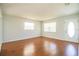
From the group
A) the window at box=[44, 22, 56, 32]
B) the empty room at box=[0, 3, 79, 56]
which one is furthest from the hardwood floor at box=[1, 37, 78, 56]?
the window at box=[44, 22, 56, 32]

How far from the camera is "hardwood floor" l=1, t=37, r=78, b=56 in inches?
74.0

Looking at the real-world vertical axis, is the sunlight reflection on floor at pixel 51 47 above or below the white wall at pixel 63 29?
below

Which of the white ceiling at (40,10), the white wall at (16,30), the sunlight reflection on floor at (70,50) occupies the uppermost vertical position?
the white ceiling at (40,10)

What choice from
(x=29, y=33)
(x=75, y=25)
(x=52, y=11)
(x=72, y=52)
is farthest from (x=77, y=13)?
(x=29, y=33)

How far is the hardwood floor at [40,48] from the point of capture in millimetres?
1881

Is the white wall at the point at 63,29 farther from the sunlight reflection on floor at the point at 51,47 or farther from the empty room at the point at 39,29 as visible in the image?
the sunlight reflection on floor at the point at 51,47

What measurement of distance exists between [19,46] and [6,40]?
24 centimetres

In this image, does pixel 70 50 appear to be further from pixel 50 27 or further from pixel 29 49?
pixel 29 49

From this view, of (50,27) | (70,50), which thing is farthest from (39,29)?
(70,50)

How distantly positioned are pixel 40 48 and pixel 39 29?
0.33m

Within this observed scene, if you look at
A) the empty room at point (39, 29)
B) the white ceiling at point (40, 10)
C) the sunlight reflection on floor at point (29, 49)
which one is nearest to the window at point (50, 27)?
the empty room at point (39, 29)

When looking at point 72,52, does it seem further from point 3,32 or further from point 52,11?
point 3,32

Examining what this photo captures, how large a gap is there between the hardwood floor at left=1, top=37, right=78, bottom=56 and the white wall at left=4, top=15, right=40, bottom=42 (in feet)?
0.27

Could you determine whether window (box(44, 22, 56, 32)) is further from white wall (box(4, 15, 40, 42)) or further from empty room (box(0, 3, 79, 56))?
white wall (box(4, 15, 40, 42))
